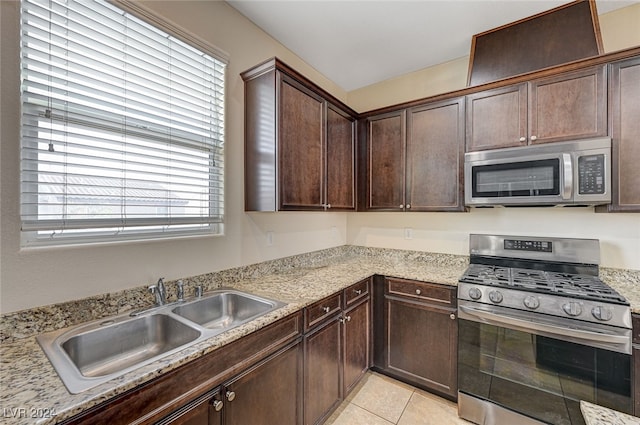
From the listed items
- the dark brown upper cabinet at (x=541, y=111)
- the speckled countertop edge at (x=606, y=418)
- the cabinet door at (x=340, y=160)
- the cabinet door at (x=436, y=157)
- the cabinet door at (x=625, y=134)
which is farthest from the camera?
the cabinet door at (x=340, y=160)

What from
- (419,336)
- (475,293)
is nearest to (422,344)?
(419,336)

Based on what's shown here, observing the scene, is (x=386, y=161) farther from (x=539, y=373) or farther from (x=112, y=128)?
(x=112, y=128)

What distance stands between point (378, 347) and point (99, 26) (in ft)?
9.27

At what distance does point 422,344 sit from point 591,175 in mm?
1637

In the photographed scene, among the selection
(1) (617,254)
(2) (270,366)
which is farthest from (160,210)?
(1) (617,254)

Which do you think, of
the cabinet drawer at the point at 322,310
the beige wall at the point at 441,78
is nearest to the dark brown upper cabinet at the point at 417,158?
the beige wall at the point at 441,78

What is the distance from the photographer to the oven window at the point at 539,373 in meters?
1.48

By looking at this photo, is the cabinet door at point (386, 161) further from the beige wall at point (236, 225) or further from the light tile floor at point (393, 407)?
the light tile floor at point (393, 407)

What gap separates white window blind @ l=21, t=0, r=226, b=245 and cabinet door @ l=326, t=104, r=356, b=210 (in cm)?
94

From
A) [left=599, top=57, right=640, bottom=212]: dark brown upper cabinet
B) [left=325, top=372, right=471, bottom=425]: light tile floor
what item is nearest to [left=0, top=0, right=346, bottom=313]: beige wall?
[left=325, top=372, right=471, bottom=425]: light tile floor

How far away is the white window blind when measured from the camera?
116 centimetres

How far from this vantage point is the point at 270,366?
134 centimetres

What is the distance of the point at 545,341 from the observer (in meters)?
1.63

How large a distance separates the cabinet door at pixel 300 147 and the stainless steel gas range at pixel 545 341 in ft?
4.36
